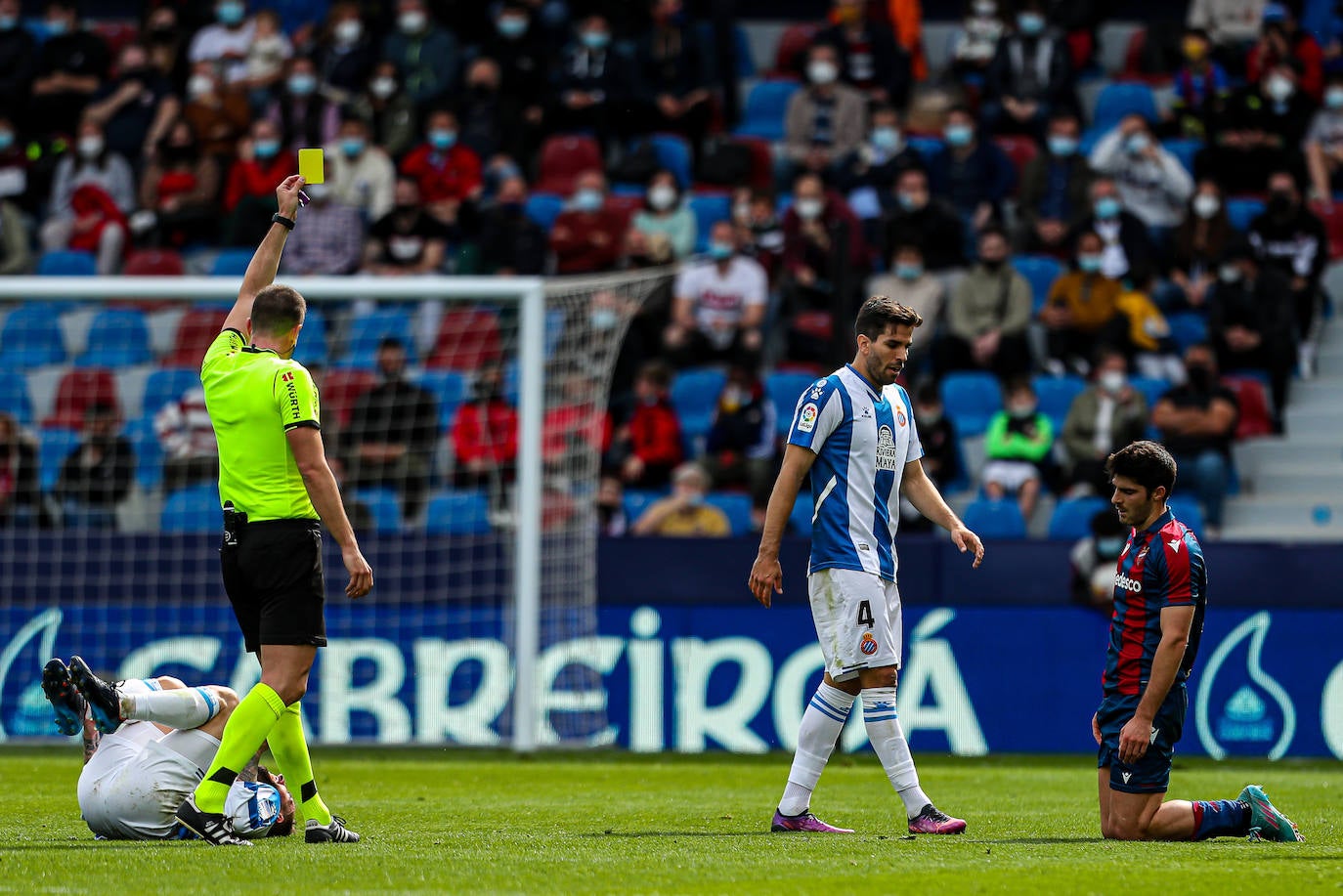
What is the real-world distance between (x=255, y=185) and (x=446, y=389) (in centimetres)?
434

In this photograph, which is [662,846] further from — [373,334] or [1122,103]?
[1122,103]

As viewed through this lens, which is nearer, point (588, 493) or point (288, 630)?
point (288, 630)

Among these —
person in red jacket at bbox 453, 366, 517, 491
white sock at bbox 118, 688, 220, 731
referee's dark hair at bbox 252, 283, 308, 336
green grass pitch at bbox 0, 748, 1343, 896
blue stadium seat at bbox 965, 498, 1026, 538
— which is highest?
referee's dark hair at bbox 252, 283, 308, 336

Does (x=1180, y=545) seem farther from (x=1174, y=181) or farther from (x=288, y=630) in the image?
(x=1174, y=181)

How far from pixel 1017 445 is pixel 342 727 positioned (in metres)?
5.61

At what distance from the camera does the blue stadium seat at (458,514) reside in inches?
533

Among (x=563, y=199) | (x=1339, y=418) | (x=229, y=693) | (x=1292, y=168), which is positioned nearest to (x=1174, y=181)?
(x=1292, y=168)

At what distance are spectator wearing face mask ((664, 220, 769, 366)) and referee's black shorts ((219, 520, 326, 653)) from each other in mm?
9201

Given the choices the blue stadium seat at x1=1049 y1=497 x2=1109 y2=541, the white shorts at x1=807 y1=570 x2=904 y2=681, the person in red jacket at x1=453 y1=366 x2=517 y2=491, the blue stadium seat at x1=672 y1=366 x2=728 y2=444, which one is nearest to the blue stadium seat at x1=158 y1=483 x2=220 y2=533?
the person in red jacket at x1=453 y1=366 x2=517 y2=491

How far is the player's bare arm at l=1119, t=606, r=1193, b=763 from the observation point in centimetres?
679

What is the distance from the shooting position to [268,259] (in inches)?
282

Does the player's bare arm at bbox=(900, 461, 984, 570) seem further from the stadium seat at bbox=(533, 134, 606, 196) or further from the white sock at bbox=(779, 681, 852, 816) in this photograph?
the stadium seat at bbox=(533, 134, 606, 196)

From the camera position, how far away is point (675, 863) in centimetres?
627

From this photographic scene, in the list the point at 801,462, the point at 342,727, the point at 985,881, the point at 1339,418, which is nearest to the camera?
the point at 985,881
